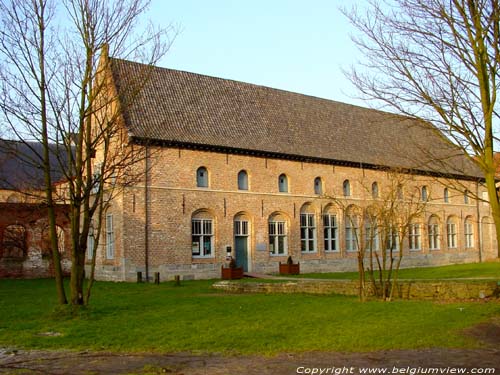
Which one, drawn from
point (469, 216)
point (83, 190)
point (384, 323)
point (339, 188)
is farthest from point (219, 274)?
point (469, 216)

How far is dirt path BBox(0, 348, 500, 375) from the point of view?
7223 millimetres

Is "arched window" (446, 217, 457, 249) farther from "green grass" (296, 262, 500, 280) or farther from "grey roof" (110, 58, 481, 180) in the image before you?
"green grass" (296, 262, 500, 280)

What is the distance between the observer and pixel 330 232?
3222 cm

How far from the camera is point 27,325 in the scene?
11461mm

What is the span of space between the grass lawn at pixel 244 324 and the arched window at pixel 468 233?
1121 inches

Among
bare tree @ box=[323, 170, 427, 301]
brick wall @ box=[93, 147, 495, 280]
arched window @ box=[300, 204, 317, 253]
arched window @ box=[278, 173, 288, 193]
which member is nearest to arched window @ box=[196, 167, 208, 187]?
brick wall @ box=[93, 147, 495, 280]

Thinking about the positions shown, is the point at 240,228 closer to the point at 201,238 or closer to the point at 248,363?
the point at 201,238

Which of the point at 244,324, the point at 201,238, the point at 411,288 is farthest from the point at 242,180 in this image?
the point at 244,324

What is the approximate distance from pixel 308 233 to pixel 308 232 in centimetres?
6

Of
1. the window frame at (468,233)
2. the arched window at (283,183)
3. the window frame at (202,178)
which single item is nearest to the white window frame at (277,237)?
the arched window at (283,183)

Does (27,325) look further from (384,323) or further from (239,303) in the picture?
(384,323)

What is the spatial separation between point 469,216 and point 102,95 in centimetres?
3448

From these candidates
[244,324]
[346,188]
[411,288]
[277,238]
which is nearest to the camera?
[244,324]

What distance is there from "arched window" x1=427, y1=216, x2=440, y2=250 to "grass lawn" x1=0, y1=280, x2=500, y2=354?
24.2 meters
